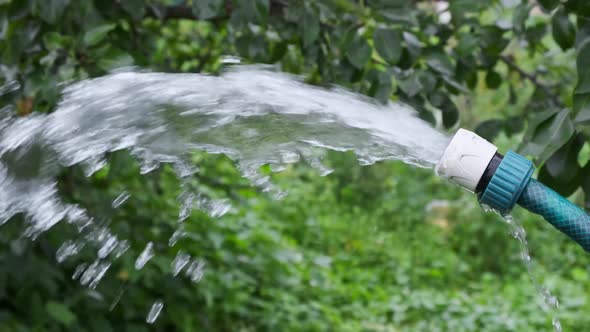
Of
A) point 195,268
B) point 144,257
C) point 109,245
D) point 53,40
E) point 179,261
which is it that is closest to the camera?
point 53,40

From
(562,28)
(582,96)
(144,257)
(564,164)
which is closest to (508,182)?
(582,96)

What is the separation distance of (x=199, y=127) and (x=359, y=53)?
0.54m

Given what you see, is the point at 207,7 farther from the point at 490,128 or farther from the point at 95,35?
the point at 490,128

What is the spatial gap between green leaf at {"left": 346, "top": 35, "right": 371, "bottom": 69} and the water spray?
32.0 inches

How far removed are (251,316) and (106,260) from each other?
2.87ft

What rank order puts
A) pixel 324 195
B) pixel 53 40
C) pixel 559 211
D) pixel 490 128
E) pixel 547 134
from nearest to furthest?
pixel 559 211 → pixel 547 134 → pixel 53 40 → pixel 490 128 → pixel 324 195

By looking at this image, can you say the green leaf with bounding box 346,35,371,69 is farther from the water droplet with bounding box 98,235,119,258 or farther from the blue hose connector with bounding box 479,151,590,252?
the water droplet with bounding box 98,235,119,258

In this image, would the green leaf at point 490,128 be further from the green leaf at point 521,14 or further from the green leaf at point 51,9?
the green leaf at point 51,9

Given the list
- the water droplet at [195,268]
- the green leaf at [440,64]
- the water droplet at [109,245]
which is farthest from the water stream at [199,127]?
the water droplet at [195,268]

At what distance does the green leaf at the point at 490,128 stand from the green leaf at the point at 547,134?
626mm

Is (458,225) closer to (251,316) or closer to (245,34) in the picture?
(251,316)

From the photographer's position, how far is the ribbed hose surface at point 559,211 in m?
0.99

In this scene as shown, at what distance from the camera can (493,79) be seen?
235 centimetres

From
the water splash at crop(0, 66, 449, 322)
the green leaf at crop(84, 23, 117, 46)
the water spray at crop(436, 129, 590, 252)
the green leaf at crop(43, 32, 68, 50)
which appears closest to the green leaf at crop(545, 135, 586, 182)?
the water splash at crop(0, 66, 449, 322)
